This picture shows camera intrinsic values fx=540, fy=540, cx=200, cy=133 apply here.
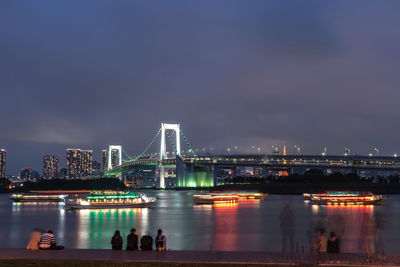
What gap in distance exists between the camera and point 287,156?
113938 mm

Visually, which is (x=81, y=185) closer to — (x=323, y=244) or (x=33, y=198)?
(x=33, y=198)

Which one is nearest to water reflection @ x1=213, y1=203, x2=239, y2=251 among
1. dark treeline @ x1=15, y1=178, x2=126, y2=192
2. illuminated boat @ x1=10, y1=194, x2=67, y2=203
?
illuminated boat @ x1=10, y1=194, x2=67, y2=203

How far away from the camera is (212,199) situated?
7088 centimetres

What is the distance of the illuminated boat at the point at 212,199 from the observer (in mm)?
69125

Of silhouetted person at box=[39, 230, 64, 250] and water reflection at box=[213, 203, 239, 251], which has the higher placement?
silhouetted person at box=[39, 230, 64, 250]

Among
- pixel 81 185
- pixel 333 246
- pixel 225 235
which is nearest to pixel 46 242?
pixel 333 246

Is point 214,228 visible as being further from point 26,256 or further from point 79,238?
point 26,256

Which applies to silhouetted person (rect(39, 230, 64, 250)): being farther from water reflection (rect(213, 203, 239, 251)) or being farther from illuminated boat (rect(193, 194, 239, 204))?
illuminated boat (rect(193, 194, 239, 204))

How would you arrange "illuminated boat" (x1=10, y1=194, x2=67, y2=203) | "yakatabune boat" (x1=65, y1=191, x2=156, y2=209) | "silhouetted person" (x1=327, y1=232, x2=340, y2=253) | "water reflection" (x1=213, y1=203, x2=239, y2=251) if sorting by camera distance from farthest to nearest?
"illuminated boat" (x1=10, y1=194, x2=67, y2=203), "yakatabune boat" (x1=65, y1=191, x2=156, y2=209), "water reflection" (x1=213, y1=203, x2=239, y2=251), "silhouetted person" (x1=327, y1=232, x2=340, y2=253)

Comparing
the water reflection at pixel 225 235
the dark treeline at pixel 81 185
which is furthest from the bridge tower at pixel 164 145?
the water reflection at pixel 225 235

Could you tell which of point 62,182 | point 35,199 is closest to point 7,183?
point 62,182

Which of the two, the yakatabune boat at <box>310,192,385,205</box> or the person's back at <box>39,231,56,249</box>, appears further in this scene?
the yakatabune boat at <box>310,192,385,205</box>

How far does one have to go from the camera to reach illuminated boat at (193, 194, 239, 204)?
6912 centimetres

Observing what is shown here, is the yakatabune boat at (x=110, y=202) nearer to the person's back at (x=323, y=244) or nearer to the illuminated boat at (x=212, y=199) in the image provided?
the illuminated boat at (x=212, y=199)
